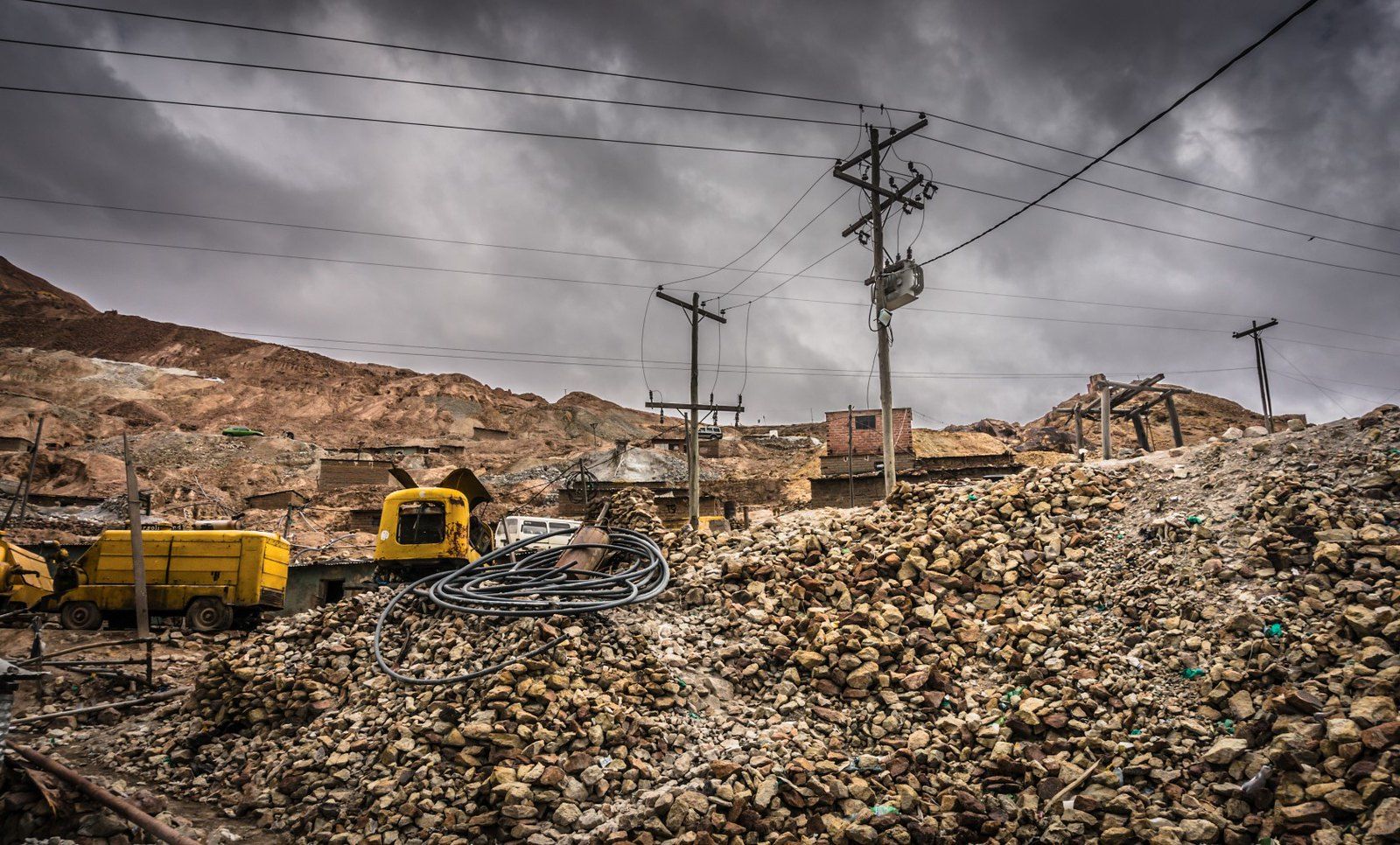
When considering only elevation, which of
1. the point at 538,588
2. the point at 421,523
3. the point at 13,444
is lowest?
the point at 538,588

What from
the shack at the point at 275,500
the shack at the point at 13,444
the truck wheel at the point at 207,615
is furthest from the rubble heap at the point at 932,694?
the shack at the point at 13,444

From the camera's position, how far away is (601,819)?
6.50m

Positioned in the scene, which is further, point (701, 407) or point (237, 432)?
point (237, 432)

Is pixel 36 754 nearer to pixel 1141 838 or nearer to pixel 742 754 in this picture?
pixel 742 754

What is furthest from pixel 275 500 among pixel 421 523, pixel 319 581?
pixel 421 523

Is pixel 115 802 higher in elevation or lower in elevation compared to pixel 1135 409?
lower

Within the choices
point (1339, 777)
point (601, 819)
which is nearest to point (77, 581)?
point (601, 819)

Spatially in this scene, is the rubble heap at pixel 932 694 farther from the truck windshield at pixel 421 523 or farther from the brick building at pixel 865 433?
the brick building at pixel 865 433

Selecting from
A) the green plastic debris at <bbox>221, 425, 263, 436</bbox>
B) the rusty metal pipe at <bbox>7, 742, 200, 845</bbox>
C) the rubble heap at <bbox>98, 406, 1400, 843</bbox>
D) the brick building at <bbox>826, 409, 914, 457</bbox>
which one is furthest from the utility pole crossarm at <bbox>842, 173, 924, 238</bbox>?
the green plastic debris at <bbox>221, 425, 263, 436</bbox>

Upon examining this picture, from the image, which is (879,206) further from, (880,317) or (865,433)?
(865,433)

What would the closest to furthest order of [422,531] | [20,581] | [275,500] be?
1. [422,531]
2. [20,581]
3. [275,500]

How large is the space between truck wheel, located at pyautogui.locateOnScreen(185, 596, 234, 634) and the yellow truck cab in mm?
5420

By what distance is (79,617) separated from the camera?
14688 mm

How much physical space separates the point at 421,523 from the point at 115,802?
5.93m
